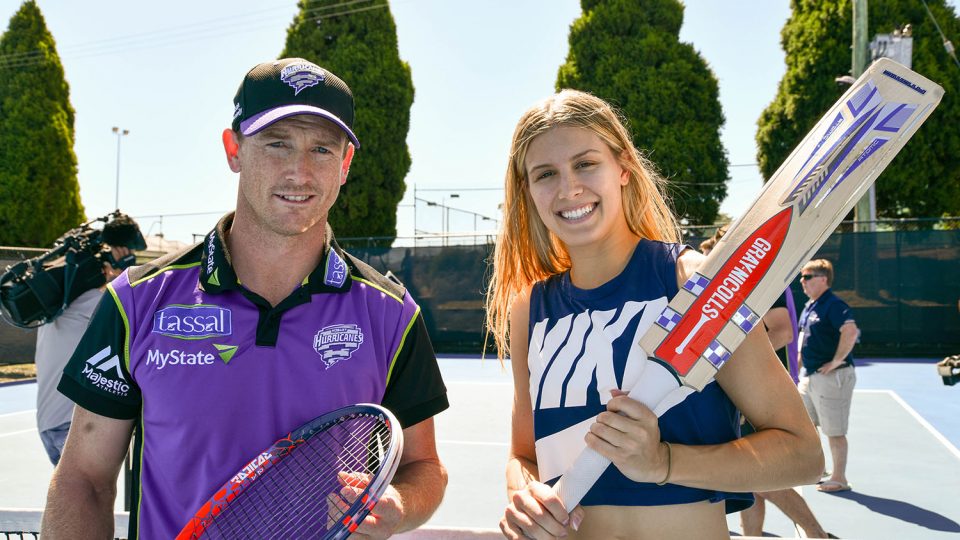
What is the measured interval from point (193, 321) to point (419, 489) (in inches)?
25.9

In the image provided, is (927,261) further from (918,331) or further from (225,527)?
(225,527)

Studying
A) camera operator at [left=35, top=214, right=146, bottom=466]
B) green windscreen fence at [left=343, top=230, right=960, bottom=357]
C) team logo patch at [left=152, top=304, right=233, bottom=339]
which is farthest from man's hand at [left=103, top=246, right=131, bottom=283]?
green windscreen fence at [left=343, top=230, right=960, bottom=357]

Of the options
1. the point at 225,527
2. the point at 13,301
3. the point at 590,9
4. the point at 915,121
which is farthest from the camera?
the point at 590,9

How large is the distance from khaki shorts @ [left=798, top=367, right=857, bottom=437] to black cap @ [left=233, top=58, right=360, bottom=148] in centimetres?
525

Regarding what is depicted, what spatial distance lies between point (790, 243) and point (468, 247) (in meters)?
14.8

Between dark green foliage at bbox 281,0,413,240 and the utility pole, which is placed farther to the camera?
dark green foliage at bbox 281,0,413,240

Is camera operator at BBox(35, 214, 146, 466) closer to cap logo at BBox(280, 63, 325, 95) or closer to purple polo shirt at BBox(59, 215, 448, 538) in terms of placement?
purple polo shirt at BBox(59, 215, 448, 538)

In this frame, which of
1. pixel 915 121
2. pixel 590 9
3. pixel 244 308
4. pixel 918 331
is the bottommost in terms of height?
pixel 918 331

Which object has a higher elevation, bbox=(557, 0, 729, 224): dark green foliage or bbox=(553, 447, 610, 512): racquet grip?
bbox=(557, 0, 729, 224): dark green foliage

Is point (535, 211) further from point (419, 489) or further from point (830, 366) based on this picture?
point (830, 366)

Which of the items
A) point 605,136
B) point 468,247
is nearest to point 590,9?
point 468,247

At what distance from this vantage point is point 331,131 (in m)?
1.75

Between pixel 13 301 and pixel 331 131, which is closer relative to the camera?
pixel 331 131

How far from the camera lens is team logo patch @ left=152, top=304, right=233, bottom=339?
165cm
